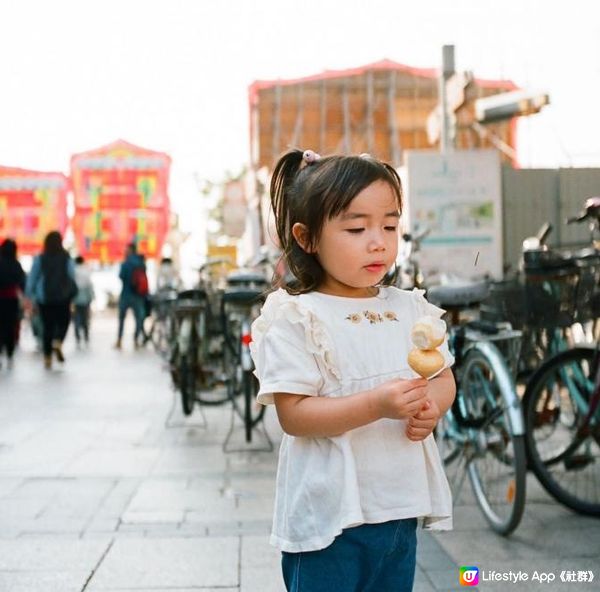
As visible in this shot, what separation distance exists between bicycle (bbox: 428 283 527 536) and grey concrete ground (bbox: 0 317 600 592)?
0.46ft

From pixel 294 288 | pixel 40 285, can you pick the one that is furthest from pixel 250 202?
pixel 294 288

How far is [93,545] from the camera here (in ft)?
13.6

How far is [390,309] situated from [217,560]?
2069 millimetres

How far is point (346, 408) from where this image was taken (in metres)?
1.99

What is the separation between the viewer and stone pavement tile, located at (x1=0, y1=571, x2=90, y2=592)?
362 centimetres

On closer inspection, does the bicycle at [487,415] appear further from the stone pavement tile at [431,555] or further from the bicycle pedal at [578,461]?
the bicycle pedal at [578,461]

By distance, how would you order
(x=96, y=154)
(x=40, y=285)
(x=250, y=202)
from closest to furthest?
(x=40, y=285) < (x=250, y=202) < (x=96, y=154)

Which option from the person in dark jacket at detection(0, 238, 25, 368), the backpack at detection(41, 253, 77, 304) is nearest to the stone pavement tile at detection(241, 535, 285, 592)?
the backpack at detection(41, 253, 77, 304)

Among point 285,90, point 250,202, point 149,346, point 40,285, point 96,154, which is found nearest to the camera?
point 40,285

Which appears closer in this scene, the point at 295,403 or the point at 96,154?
the point at 295,403

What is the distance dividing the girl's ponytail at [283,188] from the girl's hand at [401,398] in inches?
18.5

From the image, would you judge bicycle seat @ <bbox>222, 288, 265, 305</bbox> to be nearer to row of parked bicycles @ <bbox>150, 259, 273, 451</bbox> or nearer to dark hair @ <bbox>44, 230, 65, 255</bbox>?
row of parked bicycles @ <bbox>150, 259, 273, 451</bbox>

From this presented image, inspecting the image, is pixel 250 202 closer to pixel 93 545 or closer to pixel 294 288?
pixel 93 545

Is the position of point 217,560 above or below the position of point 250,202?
below
